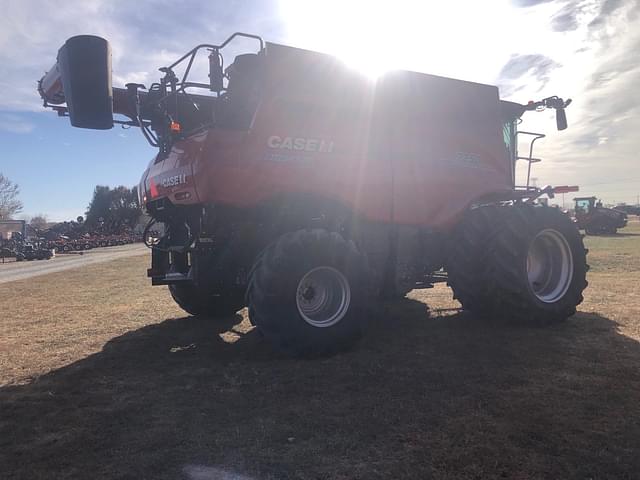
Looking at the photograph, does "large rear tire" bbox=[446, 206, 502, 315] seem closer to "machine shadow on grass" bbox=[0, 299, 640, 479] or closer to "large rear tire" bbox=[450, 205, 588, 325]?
"large rear tire" bbox=[450, 205, 588, 325]

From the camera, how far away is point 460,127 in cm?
679

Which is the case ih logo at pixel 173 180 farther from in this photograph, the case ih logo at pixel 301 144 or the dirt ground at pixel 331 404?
the dirt ground at pixel 331 404

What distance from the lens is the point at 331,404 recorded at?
12.5 ft

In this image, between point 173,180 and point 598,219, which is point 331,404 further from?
point 598,219

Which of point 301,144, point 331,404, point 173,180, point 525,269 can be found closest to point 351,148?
point 301,144

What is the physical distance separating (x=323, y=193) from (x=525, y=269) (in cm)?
273

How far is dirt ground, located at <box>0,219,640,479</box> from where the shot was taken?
2.91 m

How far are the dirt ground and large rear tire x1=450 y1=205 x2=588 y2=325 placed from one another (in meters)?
0.27

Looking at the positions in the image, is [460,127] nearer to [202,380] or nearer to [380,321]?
[380,321]

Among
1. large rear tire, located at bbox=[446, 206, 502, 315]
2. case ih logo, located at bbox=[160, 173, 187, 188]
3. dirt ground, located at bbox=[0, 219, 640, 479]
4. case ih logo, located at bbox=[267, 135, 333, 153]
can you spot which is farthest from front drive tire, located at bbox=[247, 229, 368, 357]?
large rear tire, located at bbox=[446, 206, 502, 315]

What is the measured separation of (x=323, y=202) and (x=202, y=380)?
2.29 meters

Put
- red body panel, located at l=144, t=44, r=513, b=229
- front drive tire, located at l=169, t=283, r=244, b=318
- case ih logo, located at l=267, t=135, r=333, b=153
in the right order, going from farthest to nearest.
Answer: front drive tire, located at l=169, t=283, r=244, b=318 < case ih logo, located at l=267, t=135, r=333, b=153 < red body panel, located at l=144, t=44, r=513, b=229

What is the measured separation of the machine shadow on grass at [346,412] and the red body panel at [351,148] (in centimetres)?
171

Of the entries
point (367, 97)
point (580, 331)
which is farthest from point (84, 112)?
point (580, 331)
